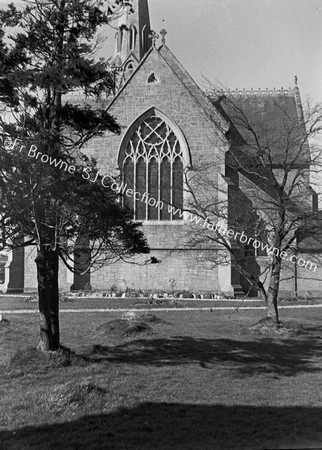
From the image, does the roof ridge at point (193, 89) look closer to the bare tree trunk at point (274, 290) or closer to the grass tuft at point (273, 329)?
the bare tree trunk at point (274, 290)

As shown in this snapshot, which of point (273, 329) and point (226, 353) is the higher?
point (273, 329)

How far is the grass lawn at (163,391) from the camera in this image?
5977mm

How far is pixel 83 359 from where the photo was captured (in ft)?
32.1

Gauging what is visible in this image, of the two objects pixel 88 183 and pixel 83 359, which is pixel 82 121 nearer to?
pixel 88 183

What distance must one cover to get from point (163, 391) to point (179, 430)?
1.92 meters

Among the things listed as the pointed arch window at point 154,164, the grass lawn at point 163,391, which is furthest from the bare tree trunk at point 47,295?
the pointed arch window at point 154,164

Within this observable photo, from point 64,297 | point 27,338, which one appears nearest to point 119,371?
point 27,338

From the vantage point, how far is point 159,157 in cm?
2488

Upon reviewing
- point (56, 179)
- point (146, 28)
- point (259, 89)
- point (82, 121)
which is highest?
point (146, 28)

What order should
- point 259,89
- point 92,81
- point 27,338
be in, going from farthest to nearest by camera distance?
point 259,89 < point 27,338 < point 92,81

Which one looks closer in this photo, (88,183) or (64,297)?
(88,183)

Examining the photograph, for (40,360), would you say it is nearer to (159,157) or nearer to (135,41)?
(159,157)

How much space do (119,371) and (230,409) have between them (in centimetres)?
283

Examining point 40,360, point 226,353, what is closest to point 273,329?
point 226,353
